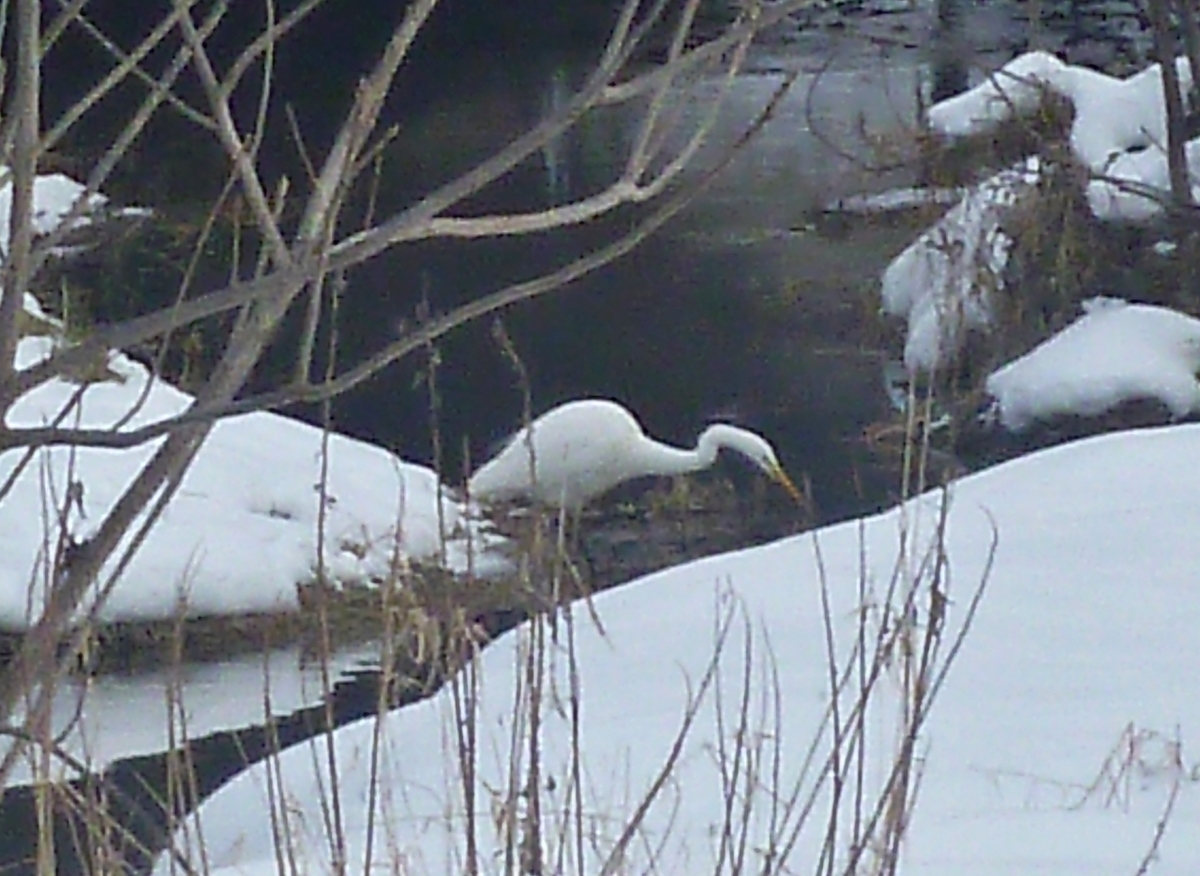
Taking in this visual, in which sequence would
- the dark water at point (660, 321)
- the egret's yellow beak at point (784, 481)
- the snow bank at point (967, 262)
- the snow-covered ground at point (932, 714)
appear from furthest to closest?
the snow bank at point (967, 262) < the dark water at point (660, 321) < the egret's yellow beak at point (784, 481) < the snow-covered ground at point (932, 714)

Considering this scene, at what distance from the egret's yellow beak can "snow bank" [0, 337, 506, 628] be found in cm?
105

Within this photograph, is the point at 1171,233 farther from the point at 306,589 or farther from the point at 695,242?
the point at 306,589

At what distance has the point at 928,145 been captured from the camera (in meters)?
11.0

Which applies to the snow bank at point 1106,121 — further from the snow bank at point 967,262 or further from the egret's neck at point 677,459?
the egret's neck at point 677,459

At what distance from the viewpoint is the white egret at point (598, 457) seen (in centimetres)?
750

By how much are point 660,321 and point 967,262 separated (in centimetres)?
142

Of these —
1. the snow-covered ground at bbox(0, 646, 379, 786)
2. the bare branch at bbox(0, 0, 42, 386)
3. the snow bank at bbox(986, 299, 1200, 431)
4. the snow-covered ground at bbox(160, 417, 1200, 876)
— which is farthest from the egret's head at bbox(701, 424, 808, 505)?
the bare branch at bbox(0, 0, 42, 386)

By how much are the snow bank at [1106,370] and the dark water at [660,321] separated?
1.70 feet

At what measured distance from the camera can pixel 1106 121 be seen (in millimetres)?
10344

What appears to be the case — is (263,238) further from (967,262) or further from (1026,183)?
(1026,183)

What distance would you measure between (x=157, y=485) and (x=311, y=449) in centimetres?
629

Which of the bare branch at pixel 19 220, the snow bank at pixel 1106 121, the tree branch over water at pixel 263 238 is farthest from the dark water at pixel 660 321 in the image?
the bare branch at pixel 19 220

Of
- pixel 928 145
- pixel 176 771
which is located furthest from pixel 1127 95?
pixel 176 771

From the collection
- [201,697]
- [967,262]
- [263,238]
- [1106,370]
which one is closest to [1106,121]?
[967,262]
